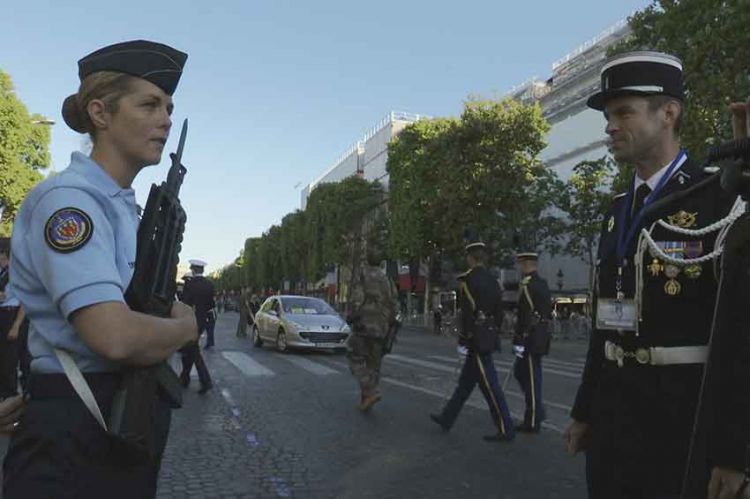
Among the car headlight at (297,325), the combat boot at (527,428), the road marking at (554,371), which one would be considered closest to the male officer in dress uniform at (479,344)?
the combat boot at (527,428)

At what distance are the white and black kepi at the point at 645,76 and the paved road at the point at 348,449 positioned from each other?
3.19 meters

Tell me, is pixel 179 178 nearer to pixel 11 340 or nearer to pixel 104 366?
pixel 104 366

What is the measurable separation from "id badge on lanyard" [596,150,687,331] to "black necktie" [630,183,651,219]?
0.03 metres

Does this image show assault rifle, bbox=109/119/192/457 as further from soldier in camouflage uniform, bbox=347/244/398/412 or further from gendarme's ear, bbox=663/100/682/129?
soldier in camouflage uniform, bbox=347/244/398/412

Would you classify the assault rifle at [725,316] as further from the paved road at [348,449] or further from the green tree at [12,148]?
the green tree at [12,148]

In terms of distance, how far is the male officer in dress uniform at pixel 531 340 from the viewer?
7.37 m

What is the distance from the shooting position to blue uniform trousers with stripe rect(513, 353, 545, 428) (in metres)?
7.32

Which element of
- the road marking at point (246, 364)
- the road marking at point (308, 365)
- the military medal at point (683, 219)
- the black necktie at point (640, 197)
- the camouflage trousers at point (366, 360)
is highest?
the black necktie at point (640, 197)

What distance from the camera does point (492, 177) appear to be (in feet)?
114

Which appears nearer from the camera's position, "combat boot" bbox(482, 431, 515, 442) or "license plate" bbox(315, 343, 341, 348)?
"combat boot" bbox(482, 431, 515, 442)

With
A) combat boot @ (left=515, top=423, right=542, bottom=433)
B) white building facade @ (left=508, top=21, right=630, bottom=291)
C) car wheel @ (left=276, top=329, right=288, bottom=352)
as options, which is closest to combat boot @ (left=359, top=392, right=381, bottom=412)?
combat boot @ (left=515, top=423, right=542, bottom=433)

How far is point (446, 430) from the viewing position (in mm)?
7191

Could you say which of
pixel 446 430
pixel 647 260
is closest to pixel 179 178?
pixel 647 260

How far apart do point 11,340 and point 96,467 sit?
6.96 metres
